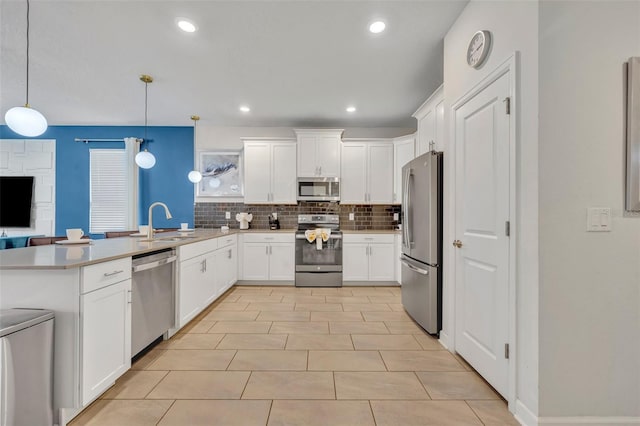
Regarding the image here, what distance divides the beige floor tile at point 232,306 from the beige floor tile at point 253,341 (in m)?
0.81

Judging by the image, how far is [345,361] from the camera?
221 centimetres

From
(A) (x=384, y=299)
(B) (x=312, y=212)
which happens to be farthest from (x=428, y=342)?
(B) (x=312, y=212)

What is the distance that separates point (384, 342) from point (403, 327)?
45 cm

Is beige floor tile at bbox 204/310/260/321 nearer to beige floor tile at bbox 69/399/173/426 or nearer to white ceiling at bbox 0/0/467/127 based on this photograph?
beige floor tile at bbox 69/399/173/426

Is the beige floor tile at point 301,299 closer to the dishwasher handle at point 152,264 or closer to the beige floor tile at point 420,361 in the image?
the beige floor tile at point 420,361

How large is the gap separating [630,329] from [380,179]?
3.70 m

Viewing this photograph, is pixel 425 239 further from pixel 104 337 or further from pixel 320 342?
pixel 104 337

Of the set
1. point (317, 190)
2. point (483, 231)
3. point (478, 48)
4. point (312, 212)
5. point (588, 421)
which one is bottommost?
point (588, 421)

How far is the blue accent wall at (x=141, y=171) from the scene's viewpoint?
5262 millimetres

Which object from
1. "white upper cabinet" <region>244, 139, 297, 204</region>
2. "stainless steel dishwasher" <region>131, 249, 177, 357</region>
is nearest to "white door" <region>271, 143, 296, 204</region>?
"white upper cabinet" <region>244, 139, 297, 204</region>

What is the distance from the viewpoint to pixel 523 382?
5.08 ft

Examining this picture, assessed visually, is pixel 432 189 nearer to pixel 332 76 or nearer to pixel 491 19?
pixel 491 19

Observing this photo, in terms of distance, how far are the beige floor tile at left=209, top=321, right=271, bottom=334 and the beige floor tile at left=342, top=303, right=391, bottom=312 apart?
104 centimetres

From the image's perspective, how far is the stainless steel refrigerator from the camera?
259 centimetres
